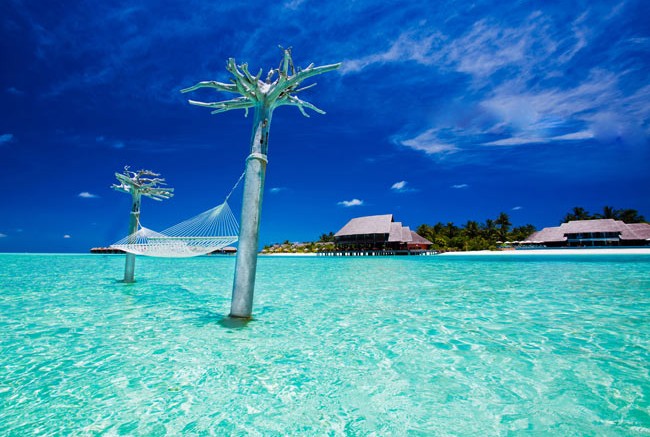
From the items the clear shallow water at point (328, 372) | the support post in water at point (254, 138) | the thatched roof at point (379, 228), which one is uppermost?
the thatched roof at point (379, 228)

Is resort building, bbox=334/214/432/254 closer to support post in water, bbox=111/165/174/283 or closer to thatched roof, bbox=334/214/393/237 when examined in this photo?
thatched roof, bbox=334/214/393/237

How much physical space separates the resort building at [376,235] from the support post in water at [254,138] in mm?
31013

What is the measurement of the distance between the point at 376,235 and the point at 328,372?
3350 cm

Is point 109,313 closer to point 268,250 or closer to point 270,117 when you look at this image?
point 270,117

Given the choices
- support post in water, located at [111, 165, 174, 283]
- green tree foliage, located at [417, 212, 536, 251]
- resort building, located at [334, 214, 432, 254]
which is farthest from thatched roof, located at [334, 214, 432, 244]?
support post in water, located at [111, 165, 174, 283]

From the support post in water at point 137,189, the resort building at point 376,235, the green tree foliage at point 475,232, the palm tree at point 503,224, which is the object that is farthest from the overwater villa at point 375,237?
the support post in water at point 137,189

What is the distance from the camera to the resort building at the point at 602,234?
37.0 m

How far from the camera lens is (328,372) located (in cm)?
279

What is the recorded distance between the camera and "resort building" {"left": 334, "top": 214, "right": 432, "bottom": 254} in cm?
3547

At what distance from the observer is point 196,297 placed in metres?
7.20

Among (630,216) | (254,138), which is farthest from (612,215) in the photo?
(254,138)

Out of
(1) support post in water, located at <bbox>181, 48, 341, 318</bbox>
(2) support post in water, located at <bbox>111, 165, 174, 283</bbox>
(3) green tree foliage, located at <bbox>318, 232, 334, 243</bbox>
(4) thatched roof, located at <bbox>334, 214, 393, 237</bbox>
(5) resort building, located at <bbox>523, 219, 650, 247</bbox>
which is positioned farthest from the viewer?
(3) green tree foliage, located at <bbox>318, 232, 334, 243</bbox>

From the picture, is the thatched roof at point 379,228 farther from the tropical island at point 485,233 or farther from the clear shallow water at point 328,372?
the clear shallow water at point 328,372

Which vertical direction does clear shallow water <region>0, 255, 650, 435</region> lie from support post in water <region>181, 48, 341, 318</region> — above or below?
below
